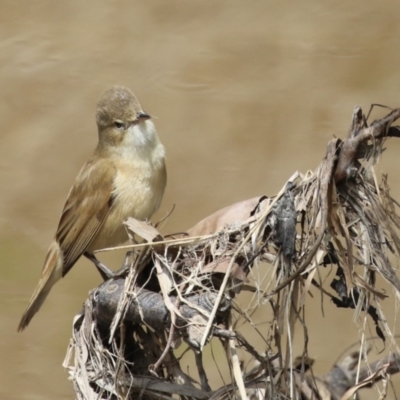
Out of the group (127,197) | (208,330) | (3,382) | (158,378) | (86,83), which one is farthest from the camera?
(86,83)

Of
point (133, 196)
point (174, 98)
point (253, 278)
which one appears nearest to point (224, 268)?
point (253, 278)

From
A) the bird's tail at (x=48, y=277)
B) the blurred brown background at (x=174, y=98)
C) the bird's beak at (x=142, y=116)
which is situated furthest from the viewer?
the blurred brown background at (x=174, y=98)

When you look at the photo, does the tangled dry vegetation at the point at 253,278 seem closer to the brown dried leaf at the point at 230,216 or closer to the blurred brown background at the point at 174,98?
the brown dried leaf at the point at 230,216

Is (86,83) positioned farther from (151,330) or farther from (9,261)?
(151,330)

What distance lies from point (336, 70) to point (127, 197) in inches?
75.1

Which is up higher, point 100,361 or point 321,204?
point 321,204

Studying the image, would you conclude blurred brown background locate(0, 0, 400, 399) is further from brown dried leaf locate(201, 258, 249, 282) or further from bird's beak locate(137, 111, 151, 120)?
brown dried leaf locate(201, 258, 249, 282)

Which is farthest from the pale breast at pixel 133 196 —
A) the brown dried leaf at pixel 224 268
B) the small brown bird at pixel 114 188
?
the brown dried leaf at pixel 224 268

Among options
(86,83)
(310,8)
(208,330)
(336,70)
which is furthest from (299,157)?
(208,330)

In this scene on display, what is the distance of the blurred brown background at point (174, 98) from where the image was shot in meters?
5.02

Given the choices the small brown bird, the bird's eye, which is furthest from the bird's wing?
the bird's eye

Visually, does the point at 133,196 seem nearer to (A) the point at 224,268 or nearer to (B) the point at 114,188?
(B) the point at 114,188

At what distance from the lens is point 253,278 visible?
2.25 metres

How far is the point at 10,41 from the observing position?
218 inches
